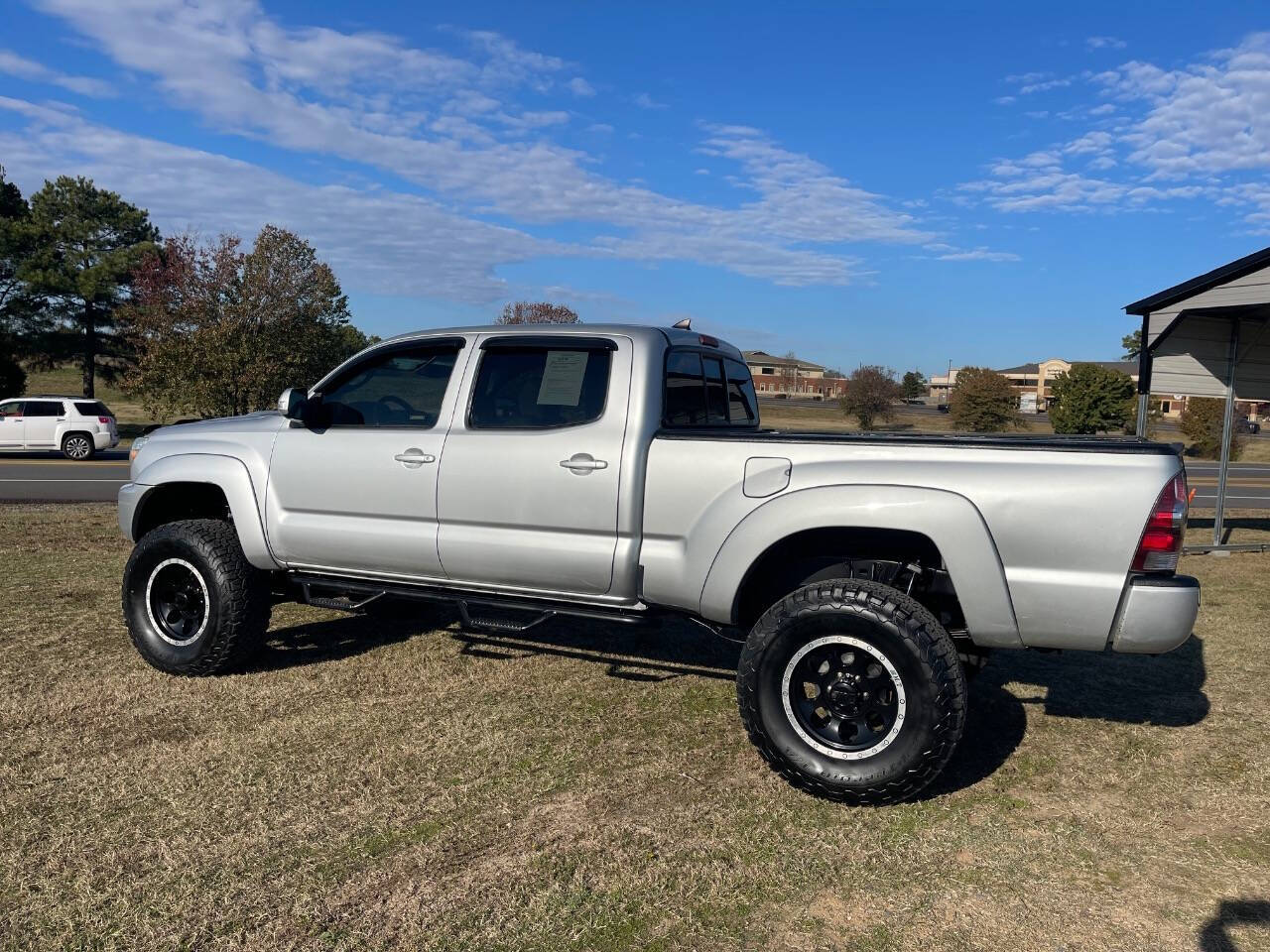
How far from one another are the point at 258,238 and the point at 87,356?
46.1ft

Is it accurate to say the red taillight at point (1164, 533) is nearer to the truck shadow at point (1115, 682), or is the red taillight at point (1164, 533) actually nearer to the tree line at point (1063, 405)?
the truck shadow at point (1115, 682)

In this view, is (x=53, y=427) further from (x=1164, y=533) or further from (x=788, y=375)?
(x=788, y=375)

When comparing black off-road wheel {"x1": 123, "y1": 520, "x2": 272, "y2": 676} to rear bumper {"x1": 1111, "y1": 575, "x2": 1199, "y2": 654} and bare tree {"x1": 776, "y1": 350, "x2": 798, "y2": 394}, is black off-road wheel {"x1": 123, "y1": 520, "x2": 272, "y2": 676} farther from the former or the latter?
bare tree {"x1": 776, "y1": 350, "x2": 798, "y2": 394}

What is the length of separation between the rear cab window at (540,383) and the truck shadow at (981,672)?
114cm

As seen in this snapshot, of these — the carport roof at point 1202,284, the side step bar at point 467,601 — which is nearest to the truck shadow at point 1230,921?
the side step bar at point 467,601

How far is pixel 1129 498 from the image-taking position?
355 centimetres

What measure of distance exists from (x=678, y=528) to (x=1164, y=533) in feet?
6.33

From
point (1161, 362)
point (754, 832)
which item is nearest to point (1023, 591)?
point (754, 832)

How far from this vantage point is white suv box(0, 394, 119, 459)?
76.2 feet

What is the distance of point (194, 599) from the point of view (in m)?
5.45

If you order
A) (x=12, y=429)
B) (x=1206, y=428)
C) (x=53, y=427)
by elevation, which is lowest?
(x=12, y=429)

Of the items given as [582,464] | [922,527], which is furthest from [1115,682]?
[582,464]

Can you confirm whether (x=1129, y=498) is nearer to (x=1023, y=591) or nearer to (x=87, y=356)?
(x=1023, y=591)

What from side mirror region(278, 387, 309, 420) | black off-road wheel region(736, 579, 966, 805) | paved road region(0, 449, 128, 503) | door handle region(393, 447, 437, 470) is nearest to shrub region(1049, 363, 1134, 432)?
paved road region(0, 449, 128, 503)
